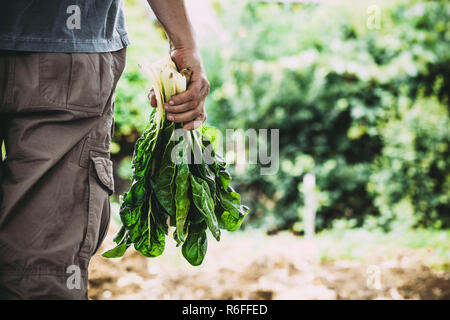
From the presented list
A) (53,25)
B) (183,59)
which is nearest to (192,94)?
(183,59)

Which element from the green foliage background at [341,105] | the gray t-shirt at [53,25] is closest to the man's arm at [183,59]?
the gray t-shirt at [53,25]

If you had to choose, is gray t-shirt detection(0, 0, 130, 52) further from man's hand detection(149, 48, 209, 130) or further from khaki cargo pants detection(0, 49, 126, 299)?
man's hand detection(149, 48, 209, 130)

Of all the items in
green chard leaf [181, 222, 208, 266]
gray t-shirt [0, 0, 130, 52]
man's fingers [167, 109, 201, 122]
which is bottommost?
green chard leaf [181, 222, 208, 266]

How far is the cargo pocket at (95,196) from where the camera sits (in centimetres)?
166

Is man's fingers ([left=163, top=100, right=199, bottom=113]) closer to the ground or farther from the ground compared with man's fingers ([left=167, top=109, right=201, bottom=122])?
farther from the ground

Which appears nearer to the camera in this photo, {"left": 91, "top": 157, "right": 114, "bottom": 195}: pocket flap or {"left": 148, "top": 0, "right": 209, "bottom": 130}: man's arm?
{"left": 91, "top": 157, "right": 114, "bottom": 195}: pocket flap

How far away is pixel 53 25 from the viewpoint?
5.37 ft

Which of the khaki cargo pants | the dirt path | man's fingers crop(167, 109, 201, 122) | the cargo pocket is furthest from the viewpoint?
the dirt path

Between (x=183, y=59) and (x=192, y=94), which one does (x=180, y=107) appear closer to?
(x=192, y=94)

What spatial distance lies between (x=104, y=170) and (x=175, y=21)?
63 centimetres

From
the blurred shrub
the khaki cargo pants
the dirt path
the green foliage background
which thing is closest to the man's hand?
the khaki cargo pants

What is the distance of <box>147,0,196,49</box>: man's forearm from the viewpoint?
1832 millimetres

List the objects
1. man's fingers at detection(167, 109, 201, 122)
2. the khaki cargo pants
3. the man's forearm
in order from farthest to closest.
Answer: man's fingers at detection(167, 109, 201, 122) < the man's forearm < the khaki cargo pants

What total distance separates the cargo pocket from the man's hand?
0.34 meters
